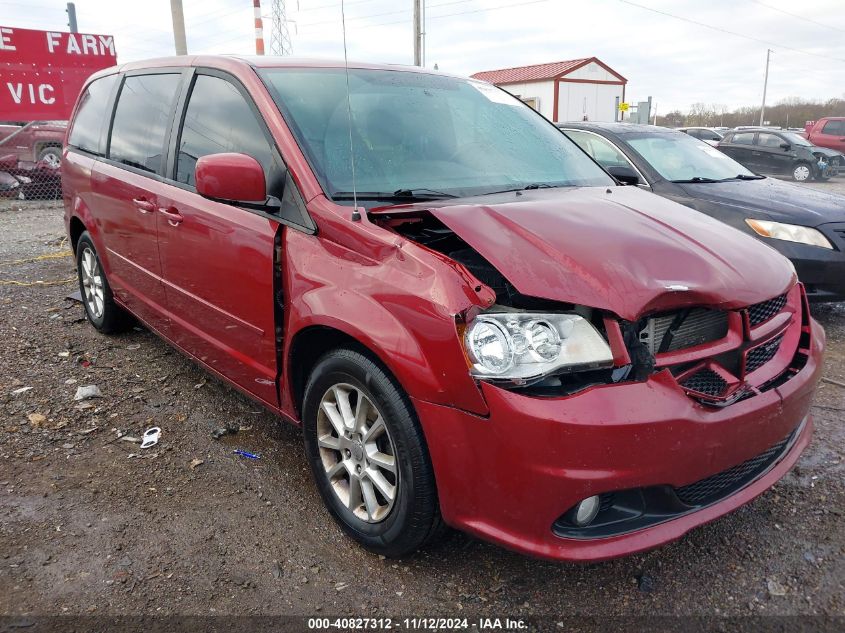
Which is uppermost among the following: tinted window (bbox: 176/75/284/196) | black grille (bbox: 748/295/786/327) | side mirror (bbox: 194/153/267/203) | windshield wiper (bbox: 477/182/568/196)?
tinted window (bbox: 176/75/284/196)

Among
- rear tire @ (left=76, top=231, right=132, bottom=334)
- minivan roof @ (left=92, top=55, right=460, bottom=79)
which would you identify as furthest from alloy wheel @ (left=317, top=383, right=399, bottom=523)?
rear tire @ (left=76, top=231, right=132, bottom=334)

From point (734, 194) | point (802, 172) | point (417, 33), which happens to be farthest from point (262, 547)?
point (417, 33)

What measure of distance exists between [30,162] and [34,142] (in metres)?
0.37

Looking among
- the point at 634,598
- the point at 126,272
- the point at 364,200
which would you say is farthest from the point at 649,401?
the point at 126,272

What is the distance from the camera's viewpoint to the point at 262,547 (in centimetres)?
254

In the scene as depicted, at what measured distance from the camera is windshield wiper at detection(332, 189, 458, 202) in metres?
2.55

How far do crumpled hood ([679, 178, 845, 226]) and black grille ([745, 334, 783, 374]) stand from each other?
3099 millimetres

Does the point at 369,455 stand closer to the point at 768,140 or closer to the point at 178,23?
the point at 178,23

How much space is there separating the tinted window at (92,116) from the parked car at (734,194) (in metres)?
3.28

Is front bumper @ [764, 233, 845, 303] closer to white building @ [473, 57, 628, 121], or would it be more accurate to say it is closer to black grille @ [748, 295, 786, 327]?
black grille @ [748, 295, 786, 327]

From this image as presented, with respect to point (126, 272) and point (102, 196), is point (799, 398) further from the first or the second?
point (102, 196)

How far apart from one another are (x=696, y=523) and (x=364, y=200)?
1.57m

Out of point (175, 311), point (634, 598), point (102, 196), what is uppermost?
point (102, 196)

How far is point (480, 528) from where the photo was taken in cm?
206
